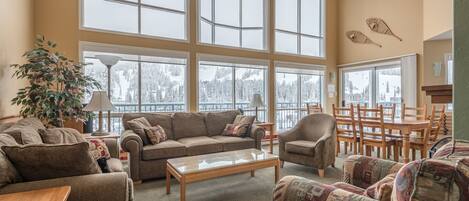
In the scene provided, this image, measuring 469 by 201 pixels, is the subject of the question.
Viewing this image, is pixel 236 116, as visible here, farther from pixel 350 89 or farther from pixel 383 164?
pixel 350 89

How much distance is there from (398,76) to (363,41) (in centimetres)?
121

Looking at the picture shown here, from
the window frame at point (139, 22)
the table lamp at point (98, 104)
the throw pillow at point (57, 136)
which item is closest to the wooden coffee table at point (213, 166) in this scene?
the throw pillow at point (57, 136)

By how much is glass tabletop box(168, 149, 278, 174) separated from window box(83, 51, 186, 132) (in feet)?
7.17

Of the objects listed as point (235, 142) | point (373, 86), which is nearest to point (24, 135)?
point (235, 142)

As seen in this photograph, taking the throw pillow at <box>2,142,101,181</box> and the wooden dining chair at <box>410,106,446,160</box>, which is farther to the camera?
the wooden dining chair at <box>410,106,446,160</box>

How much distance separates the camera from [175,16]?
5125 millimetres

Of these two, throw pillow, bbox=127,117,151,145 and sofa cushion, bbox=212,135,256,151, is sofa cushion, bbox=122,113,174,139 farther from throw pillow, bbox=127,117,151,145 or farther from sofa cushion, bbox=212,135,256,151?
sofa cushion, bbox=212,135,256,151

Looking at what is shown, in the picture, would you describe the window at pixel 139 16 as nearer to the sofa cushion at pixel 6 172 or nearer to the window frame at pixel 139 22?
the window frame at pixel 139 22

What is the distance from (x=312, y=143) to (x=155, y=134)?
2.23 meters

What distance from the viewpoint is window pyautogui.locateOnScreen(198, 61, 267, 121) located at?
18.0 feet

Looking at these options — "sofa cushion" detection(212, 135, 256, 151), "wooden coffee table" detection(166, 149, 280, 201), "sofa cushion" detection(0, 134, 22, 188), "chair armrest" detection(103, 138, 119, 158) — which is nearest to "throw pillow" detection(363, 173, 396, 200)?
"wooden coffee table" detection(166, 149, 280, 201)

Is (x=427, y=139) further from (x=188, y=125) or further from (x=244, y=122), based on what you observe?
(x=188, y=125)

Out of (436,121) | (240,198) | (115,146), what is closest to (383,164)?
(240,198)

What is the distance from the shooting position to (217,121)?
15.0 feet
